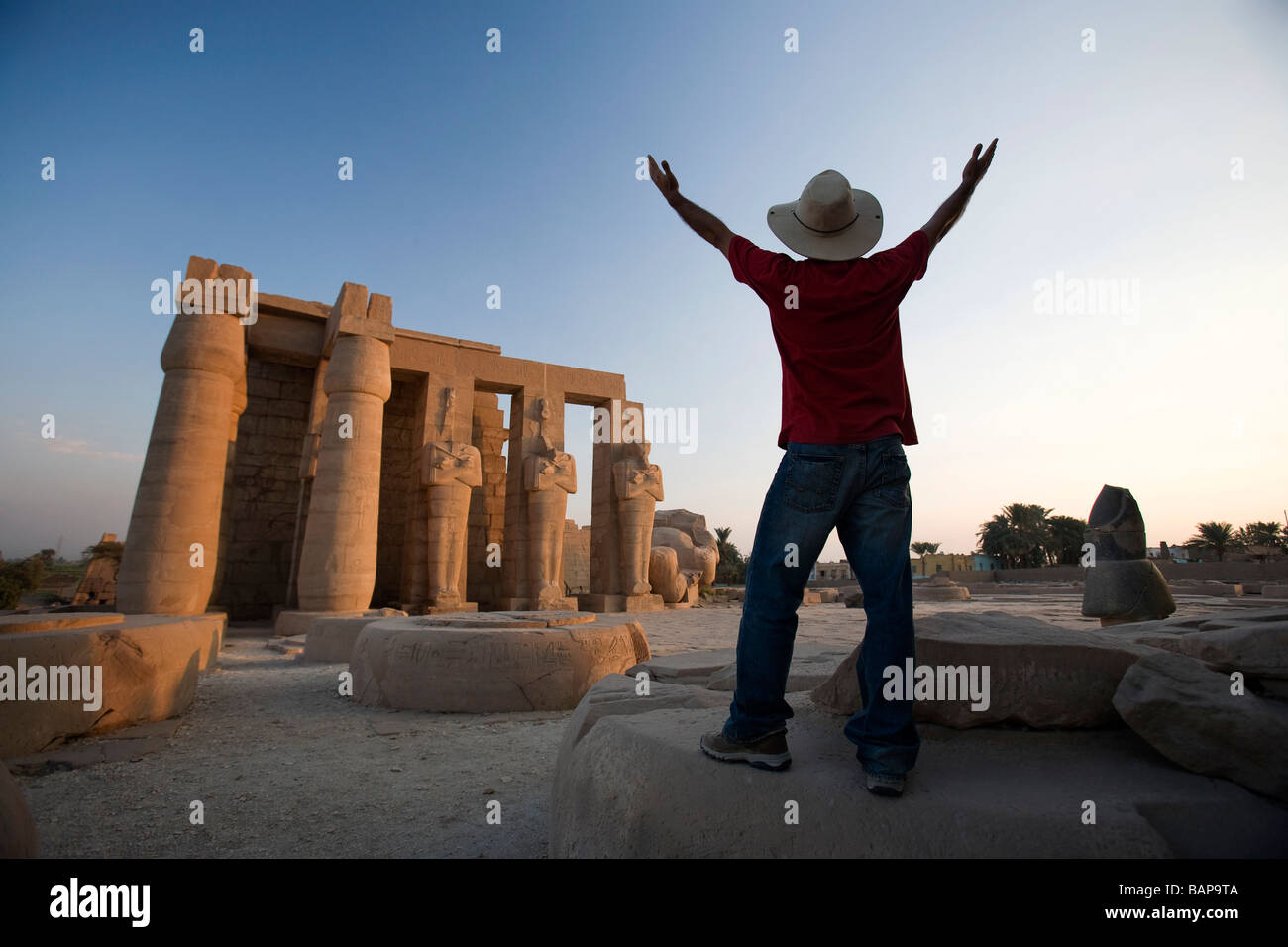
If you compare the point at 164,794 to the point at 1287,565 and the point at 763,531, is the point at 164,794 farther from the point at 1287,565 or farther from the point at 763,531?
the point at 1287,565

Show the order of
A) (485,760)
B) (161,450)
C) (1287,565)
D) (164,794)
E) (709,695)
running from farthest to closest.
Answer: (1287,565), (161,450), (485,760), (164,794), (709,695)

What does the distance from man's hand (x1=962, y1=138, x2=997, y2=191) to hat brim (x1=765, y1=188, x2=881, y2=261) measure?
1.00ft

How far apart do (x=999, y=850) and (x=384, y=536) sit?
13480 millimetres

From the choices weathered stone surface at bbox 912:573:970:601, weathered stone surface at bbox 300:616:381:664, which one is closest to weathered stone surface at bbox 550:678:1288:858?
weathered stone surface at bbox 300:616:381:664

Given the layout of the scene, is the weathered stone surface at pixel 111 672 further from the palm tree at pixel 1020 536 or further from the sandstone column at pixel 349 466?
the palm tree at pixel 1020 536

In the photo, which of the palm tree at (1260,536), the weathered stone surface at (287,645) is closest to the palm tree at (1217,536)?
the palm tree at (1260,536)

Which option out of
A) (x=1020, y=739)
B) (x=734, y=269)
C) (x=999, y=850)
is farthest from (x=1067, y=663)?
(x=734, y=269)

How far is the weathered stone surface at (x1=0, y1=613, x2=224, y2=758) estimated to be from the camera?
10.9 feet

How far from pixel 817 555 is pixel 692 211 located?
1.13 m

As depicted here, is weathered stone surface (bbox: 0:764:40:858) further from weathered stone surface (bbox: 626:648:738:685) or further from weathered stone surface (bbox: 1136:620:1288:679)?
weathered stone surface (bbox: 1136:620:1288:679)

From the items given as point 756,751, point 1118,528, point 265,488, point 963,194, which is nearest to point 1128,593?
point 1118,528

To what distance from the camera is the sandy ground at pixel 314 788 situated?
2318 mm

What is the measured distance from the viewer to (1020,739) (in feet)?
6.18

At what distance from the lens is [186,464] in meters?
8.45
